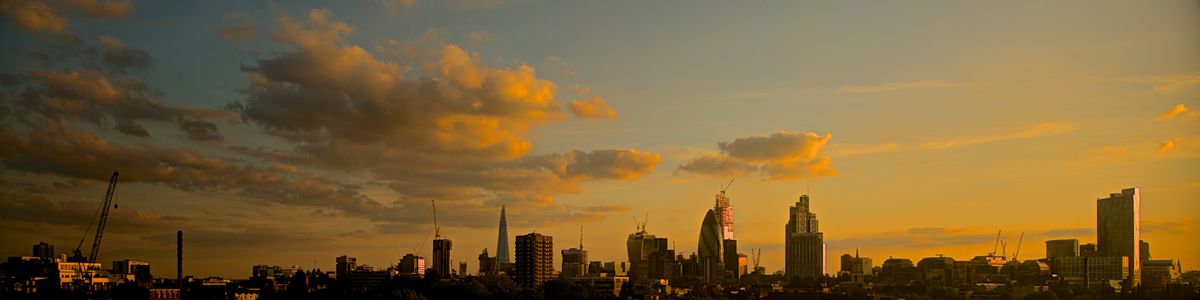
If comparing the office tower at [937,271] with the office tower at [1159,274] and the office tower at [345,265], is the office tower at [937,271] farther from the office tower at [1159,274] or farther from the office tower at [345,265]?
the office tower at [345,265]

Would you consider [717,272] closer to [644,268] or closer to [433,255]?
[644,268]

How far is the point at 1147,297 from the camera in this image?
3769 centimetres

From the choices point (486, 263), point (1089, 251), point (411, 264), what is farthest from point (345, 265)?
point (1089, 251)

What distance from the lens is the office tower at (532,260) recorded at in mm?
64938

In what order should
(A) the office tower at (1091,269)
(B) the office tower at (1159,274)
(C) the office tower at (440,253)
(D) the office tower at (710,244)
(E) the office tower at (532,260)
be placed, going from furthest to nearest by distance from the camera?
(D) the office tower at (710,244) < (C) the office tower at (440,253) < (E) the office tower at (532,260) < (A) the office tower at (1091,269) < (B) the office tower at (1159,274)

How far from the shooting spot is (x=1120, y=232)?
4894cm

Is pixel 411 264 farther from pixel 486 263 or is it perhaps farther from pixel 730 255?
pixel 730 255

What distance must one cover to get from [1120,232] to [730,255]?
143 feet

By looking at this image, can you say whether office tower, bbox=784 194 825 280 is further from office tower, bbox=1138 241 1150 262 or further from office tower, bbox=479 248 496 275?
office tower, bbox=1138 241 1150 262

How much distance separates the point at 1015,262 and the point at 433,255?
3519cm

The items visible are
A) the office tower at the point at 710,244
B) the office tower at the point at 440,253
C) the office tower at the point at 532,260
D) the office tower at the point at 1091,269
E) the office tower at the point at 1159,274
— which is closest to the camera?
the office tower at the point at 1159,274

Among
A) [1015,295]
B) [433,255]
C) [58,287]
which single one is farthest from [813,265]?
[58,287]

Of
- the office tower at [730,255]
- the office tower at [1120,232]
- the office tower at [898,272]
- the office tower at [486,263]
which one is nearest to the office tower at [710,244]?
the office tower at [730,255]

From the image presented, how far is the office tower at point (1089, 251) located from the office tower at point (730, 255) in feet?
119
